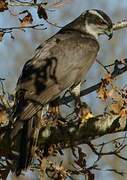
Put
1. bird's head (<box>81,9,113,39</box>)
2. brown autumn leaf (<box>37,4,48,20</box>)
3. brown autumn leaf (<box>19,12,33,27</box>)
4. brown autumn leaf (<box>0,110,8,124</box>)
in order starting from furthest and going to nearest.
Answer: bird's head (<box>81,9,113,39</box>)
brown autumn leaf (<box>19,12,33,27</box>)
brown autumn leaf (<box>37,4,48,20</box>)
brown autumn leaf (<box>0,110,8,124</box>)

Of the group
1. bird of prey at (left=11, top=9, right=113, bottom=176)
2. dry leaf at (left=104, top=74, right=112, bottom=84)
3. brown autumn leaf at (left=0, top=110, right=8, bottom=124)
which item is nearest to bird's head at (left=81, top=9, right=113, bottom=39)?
bird of prey at (left=11, top=9, right=113, bottom=176)

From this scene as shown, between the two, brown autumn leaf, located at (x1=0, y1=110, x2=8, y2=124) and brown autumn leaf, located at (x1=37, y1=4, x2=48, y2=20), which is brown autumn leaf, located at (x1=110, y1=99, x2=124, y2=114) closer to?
brown autumn leaf, located at (x1=0, y1=110, x2=8, y2=124)

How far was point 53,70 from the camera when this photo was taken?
563 cm

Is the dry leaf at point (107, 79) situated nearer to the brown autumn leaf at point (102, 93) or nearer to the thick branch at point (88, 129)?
the brown autumn leaf at point (102, 93)

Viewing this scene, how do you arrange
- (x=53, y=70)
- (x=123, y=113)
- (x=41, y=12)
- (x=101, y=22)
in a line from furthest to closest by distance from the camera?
(x=101, y=22)
(x=53, y=70)
(x=41, y=12)
(x=123, y=113)

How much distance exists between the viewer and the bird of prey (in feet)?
16.5

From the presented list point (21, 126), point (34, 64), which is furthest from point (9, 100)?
point (21, 126)

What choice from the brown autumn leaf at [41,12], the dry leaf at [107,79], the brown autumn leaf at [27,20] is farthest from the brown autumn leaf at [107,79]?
the brown autumn leaf at [27,20]

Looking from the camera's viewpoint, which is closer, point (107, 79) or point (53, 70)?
point (107, 79)

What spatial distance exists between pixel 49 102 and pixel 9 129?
85cm

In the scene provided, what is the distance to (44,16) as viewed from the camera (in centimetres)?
489

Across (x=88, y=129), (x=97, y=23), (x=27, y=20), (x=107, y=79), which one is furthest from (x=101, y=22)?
(x=88, y=129)

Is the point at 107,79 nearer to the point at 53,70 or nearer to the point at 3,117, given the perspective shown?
the point at 3,117

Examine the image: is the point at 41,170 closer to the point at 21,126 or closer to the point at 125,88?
the point at 21,126
